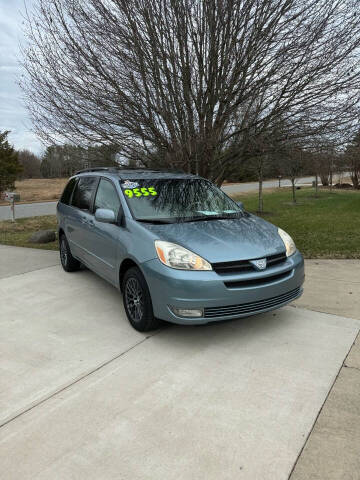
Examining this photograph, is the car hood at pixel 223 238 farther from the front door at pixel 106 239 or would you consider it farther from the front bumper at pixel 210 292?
the front door at pixel 106 239

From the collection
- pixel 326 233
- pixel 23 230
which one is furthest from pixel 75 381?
pixel 23 230

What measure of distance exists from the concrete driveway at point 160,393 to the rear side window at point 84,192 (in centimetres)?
162

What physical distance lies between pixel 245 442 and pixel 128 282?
2.04 meters

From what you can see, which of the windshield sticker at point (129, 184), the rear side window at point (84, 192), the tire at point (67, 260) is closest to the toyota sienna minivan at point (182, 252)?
the windshield sticker at point (129, 184)

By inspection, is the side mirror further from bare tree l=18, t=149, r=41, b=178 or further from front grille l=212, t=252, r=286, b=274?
bare tree l=18, t=149, r=41, b=178

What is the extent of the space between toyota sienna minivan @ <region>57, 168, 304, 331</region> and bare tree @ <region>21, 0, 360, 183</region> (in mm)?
2110

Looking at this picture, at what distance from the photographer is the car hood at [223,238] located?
3.45 metres

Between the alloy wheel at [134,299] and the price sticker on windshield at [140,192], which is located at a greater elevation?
the price sticker on windshield at [140,192]

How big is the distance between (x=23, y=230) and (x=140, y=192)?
9.04m

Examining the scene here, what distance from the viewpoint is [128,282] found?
154 inches

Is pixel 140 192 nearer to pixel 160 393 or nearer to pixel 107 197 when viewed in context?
pixel 107 197

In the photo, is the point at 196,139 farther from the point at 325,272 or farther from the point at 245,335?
the point at 245,335

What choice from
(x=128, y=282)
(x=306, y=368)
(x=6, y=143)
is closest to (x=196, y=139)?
(x=128, y=282)

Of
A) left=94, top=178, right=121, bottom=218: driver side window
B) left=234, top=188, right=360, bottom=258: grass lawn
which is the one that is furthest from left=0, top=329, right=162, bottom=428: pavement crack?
left=234, top=188, right=360, bottom=258: grass lawn
